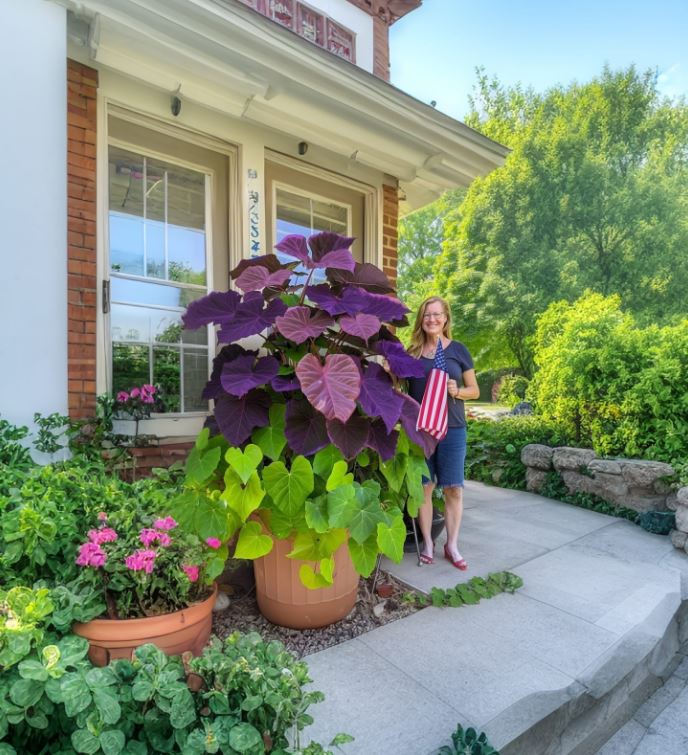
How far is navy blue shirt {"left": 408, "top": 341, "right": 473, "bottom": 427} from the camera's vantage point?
8.09ft

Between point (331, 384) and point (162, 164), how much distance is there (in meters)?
1.91

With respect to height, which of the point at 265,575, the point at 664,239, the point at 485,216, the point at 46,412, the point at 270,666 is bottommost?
the point at 265,575

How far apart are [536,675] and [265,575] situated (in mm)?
1064

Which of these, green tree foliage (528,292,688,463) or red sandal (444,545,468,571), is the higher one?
green tree foliage (528,292,688,463)

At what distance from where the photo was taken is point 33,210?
1.96m

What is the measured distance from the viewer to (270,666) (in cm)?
107

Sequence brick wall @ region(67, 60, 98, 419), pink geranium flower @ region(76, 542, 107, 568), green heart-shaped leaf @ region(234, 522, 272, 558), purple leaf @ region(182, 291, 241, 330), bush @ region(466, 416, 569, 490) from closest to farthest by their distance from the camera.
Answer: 1. pink geranium flower @ region(76, 542, 107, 568)
2. green heart-shaped leaf @ region(234, 522, 272, 558)
3. purple leaf @ region(182, 291, 241, 330)
4. brick wall @ region(67, 60, 98, 419)
5. bush @ region(466, 416, 569, 490)

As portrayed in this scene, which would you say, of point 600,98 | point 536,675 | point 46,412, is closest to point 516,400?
point 536,675

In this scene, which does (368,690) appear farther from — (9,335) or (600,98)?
(600,98)

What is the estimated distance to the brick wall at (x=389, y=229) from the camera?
3562mm

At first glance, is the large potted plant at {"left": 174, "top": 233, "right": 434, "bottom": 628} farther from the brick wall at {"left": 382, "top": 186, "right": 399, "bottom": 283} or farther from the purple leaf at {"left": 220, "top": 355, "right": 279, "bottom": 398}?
the brick wall at {"left": 382, "top": 186, "right": 399, "bottom": 283}

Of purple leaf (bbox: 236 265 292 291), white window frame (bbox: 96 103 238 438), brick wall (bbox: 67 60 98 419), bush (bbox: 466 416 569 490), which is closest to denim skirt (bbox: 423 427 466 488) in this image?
purple leaf (bbox: 236 265 292 291)

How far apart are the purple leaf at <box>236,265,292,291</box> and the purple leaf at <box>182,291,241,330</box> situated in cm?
10

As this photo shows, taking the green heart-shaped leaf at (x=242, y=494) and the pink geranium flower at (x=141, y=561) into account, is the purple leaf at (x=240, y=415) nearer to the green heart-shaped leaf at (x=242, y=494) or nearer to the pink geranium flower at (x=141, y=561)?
the green heart-shaped leaf at (x=242, y=494)
